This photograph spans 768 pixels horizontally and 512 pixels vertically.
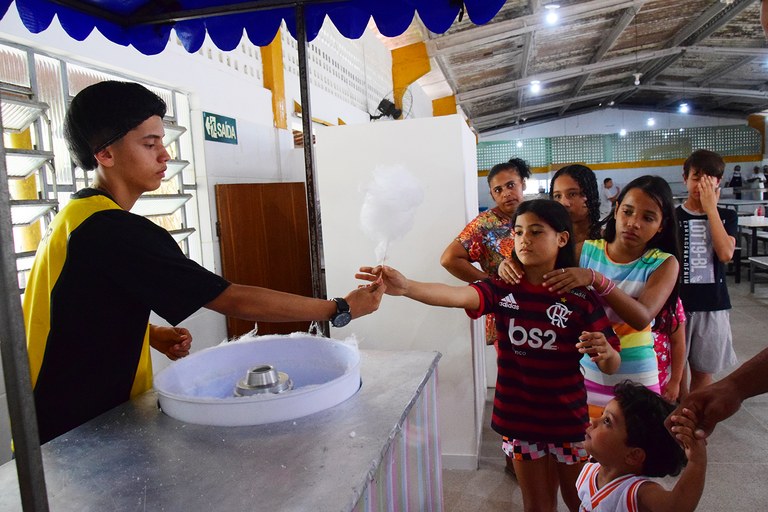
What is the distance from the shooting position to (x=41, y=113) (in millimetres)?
2777

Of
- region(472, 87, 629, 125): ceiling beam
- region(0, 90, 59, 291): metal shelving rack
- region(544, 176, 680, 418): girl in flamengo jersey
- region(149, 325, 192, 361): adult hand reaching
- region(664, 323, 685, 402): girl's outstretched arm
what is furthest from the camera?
region(472, 87, 629, 125): ceiling beam

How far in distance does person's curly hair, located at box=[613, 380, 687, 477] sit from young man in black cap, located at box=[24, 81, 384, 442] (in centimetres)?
94

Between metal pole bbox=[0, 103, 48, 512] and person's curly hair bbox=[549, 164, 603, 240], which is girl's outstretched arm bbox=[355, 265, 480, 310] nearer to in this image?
person's curly hair bbox=[549, 164, 603, 240]

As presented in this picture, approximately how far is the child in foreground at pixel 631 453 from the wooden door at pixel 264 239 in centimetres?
339

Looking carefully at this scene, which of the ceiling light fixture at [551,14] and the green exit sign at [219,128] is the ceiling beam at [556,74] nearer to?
the ceiling light fixture at [551,14]

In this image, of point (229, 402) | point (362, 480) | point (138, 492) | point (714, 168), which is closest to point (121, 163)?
point (229, 402)

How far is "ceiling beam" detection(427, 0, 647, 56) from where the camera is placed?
813 centimetres

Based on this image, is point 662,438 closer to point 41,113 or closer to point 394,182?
point 394,182

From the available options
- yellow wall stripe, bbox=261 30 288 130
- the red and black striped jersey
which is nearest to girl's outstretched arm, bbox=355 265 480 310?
the red and black striped jersey

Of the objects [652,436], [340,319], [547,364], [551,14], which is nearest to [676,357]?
[547,364]

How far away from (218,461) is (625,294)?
1726mm

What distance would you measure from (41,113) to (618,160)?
70.2 feet

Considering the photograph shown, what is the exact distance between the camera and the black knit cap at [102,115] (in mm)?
1496

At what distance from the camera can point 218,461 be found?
1.16 metres
